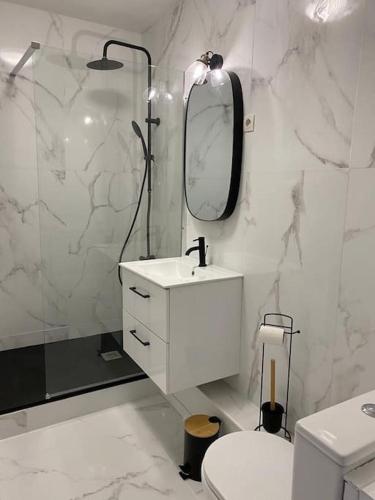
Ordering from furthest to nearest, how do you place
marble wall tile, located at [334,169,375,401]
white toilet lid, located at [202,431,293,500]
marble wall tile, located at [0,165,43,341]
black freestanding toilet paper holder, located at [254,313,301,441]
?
marble wall tile, located at [0,165,43,341] < black freestanding toilet paper holder, located at [254,313,301,441] < marble wall tile, located at [334,169,375,401] < white toilet lid, located at [202,431,293,500]

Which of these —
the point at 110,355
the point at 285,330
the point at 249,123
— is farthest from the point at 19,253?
the point at 285,330

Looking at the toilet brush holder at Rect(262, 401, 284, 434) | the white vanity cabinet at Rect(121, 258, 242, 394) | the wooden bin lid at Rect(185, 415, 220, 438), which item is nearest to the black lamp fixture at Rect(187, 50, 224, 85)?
the white vanity cabinet at Rect(121, 258, 242, 394)

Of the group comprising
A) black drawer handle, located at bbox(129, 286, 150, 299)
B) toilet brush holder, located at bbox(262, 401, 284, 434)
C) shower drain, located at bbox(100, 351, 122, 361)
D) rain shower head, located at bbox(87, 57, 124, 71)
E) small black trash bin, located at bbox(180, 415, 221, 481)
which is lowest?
small black trash bin, located at bbox(180, 415, 221, 481)

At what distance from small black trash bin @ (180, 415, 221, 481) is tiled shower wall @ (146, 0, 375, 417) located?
0.29 meters

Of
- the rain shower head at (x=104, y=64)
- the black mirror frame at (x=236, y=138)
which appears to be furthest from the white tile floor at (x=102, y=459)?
the rain shower head at (x=104, y=64)

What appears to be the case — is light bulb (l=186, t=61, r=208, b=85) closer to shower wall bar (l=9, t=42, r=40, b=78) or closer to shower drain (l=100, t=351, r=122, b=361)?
shower wall bar (l=9, t=42, r=40, b=78)

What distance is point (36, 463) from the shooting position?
6.02 ft

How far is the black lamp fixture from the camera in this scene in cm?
199

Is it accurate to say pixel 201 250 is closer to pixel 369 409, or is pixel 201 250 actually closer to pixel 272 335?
pixel 272 335

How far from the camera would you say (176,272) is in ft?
7.29

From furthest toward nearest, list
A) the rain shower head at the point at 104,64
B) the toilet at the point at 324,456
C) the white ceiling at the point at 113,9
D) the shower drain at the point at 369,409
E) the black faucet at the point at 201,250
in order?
1. the white ceiling at the point at 113,9
2. the rain shower head at the point at 104,64
3. the black faucet at the point at 201,250
4. the shower drain at the point at 369,409
5. the toilet at the point at 324,456

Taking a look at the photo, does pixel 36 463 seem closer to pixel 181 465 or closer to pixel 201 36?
pixel 181 465

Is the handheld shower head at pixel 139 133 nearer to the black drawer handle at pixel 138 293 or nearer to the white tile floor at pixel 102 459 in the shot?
the black drawer handle at pixel 138 293

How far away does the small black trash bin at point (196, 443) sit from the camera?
1.75 metres
